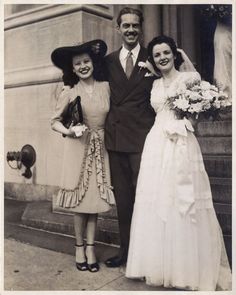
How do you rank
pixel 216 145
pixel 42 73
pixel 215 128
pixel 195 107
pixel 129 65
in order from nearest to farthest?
pixel 195 107 < pixel 129 65 < pixel 216 145 < pixel 215 128 < pixel 42 73

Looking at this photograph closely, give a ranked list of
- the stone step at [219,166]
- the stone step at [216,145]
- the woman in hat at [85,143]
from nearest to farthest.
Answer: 1. the woman in hat at [85,143]
2. the stone step at [219,166]
3. the stone step at [216,145]

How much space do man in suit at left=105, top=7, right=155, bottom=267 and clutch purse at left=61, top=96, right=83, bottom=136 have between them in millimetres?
214

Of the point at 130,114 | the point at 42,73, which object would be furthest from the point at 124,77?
the point at 42,73

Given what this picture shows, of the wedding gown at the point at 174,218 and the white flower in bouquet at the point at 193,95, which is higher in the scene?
the white flower in bouquet at the point at 193,95

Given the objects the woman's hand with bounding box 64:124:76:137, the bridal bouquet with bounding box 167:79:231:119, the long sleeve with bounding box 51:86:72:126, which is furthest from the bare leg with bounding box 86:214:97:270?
the bridal bouquet with bounding box 167:79:231:119

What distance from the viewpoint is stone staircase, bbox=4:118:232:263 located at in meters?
3.06

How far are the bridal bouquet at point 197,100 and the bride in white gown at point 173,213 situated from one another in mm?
58

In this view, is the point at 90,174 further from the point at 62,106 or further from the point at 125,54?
the point at 125,54

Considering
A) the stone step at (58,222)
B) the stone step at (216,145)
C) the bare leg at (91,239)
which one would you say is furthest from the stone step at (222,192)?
the bare leg at (91,239)

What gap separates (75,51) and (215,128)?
186cm

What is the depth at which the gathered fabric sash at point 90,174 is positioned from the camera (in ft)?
8.48

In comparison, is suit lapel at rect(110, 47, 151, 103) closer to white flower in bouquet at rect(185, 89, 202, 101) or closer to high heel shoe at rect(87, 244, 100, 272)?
white flower in bouquet at rect(185, 89, 202, 101)

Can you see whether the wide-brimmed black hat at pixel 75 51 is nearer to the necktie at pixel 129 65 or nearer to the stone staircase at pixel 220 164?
the necktie at pixel 129 65

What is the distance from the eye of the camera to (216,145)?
370cm
